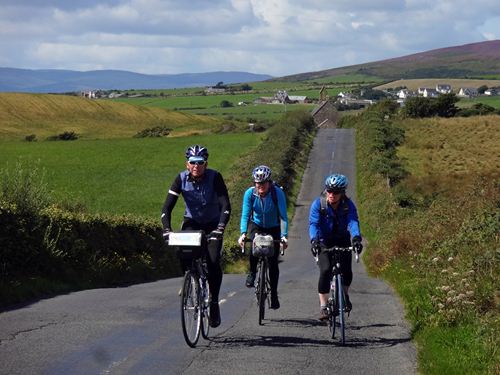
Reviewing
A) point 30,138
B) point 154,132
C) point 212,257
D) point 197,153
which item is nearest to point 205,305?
point 212,257

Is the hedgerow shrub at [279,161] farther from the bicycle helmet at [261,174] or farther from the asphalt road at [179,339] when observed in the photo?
the bicycle helmet at [261,174]

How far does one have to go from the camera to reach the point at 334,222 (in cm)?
1041

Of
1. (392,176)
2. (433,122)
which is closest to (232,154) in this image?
(392,176)

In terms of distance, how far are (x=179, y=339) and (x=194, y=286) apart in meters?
0.68

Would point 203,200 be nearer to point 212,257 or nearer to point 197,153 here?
point 197,153

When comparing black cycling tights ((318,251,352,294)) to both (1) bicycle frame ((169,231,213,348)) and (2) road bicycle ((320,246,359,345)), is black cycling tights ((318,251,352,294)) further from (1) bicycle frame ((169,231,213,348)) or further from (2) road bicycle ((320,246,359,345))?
(1) bicycle frame ((169,231,213,348))

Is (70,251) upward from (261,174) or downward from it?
downward

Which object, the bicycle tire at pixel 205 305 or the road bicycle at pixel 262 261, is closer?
the bicycle tire at pixel 205 305

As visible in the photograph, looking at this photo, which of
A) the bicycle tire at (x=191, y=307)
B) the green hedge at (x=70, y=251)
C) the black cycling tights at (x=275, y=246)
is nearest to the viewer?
the bicycle tire at (x=191, y=307)

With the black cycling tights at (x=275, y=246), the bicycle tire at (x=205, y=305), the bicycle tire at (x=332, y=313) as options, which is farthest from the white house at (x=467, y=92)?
the bicycle tire at (x=205, y=305)

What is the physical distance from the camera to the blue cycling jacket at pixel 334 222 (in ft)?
33.9

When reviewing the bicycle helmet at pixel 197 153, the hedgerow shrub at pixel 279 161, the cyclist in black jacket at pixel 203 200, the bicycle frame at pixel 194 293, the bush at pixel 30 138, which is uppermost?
the bicycle helmet at pixel 197 153

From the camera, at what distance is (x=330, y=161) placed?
2889 inches

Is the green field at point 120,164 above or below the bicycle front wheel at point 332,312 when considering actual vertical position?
below
